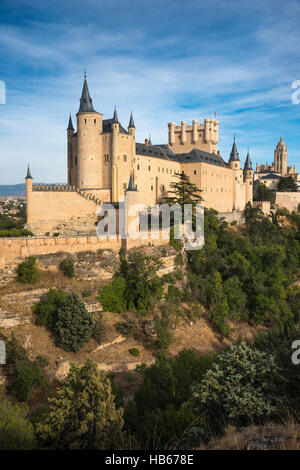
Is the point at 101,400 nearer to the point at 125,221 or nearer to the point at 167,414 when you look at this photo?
the point at 167,414

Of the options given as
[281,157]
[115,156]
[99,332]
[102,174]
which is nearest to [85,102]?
[115,156]

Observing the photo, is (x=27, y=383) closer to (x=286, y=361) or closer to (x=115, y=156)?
(x=286, y=361)

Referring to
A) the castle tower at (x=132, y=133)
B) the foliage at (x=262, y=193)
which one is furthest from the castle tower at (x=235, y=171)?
the castle tower at (x=132, y=133)

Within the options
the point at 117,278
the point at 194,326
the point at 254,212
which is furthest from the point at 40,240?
the point at 254,212

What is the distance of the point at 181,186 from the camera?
40406 mm

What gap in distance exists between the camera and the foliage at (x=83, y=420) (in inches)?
425

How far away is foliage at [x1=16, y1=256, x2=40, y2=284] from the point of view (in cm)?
2334

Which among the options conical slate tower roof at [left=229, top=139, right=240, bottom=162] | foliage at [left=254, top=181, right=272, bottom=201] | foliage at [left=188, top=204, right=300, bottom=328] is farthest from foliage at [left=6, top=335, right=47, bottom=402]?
foliage at [left=254, top=181, right=272, bottom=201]

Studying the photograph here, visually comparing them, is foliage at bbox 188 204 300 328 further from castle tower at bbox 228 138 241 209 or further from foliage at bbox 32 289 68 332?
castle tower at bbox 228 138 241 209

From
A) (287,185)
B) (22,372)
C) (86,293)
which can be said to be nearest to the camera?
(22,372)

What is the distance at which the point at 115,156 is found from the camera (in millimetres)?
36875

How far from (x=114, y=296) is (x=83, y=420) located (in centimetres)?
1437
